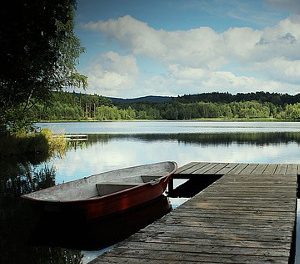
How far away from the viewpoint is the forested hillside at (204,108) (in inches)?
3967

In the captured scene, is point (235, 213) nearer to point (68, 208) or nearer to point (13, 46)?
point (68, 208)

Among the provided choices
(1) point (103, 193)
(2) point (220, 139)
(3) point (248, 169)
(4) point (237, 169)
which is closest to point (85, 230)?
(1) point (103, 193)

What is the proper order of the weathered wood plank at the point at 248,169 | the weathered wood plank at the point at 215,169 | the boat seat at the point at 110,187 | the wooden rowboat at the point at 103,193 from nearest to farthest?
the wooden rowboat at the point at 103,193, the boat seat at the point at 110,187, the weathered wood plank at the point at 248,169, the weathered wood plank at the point at 215,169

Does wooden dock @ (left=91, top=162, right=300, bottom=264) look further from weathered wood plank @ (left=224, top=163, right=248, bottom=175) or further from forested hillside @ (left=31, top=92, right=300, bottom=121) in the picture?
forested hillside @ (left=31, top=92, right=300, bottom=121)

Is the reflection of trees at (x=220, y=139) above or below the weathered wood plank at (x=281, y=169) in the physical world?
below

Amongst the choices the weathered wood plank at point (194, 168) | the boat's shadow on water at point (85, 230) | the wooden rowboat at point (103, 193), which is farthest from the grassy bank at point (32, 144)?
the boat's shadow on water at point (85, 230)

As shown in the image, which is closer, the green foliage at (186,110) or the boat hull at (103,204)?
the boat hull at (103,204)

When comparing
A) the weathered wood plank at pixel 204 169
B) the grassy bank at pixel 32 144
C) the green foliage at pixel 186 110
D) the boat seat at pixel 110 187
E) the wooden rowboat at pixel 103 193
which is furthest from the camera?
the green foliage at pixel 186 110

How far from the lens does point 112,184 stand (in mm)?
10070

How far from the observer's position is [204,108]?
107m

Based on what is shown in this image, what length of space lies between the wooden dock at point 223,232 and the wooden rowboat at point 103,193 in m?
1.60

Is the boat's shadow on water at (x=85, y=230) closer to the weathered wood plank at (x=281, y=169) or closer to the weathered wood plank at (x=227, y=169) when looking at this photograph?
the weathered wood plank at (x=227, y=169)

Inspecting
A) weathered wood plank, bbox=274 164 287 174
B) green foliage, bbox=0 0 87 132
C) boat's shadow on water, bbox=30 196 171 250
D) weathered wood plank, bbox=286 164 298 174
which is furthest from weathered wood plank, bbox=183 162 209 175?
green foliage, bbox=0 0 87 132

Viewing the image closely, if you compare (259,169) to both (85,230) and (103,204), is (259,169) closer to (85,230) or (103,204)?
(103,204)
